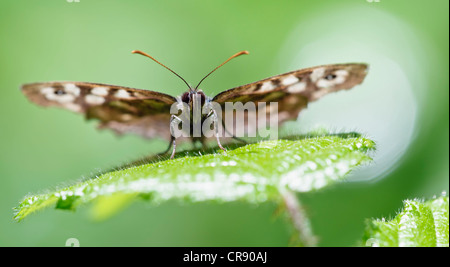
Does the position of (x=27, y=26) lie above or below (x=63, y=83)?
above

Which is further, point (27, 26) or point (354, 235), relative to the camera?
point (27, 26)

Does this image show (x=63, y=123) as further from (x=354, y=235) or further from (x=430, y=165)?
(x=430, y=165)

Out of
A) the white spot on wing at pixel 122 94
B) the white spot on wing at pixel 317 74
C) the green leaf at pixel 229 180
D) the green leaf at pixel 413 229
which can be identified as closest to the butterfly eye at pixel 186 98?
the white spot on wing at pixel 122 94

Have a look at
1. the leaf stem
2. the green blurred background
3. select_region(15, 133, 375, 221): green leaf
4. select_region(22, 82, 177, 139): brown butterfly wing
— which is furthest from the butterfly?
the green blurred background

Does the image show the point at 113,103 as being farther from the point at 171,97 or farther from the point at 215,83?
the point at 215,83

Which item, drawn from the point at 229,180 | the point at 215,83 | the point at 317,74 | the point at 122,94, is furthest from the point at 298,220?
the point at 215,83
